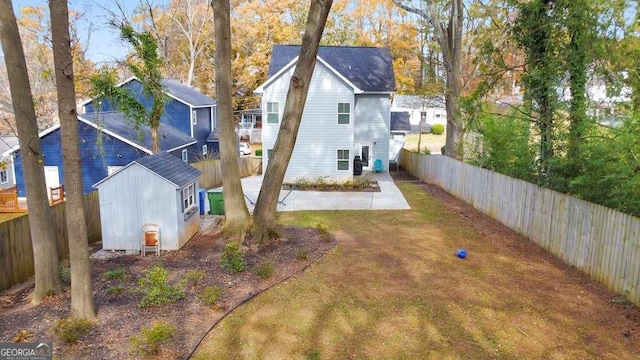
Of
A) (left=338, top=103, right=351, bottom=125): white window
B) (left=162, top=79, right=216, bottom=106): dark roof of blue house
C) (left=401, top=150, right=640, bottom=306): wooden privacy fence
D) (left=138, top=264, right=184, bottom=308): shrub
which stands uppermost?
(left=162, top=79, right=216, bottom=106): dark roof of blue house

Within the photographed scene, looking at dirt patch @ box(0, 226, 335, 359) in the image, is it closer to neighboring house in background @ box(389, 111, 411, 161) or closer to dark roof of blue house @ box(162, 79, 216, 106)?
dark roof of blue house @ box(162, 79, 216, 106)

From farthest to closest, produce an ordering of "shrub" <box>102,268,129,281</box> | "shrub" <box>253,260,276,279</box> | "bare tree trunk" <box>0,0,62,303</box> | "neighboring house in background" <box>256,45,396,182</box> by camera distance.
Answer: "neighboring house in background" <box>256,45,396,182</box>
"shrub" <box>253,260,276,279</box>
"shrub" <box>102,268,129,281</box>
"bare tree trunk" <box>0,0,62,303</box>

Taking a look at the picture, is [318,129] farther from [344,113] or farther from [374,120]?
[374,120]

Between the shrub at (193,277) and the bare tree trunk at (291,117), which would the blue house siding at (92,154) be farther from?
the shrub at (193,277)

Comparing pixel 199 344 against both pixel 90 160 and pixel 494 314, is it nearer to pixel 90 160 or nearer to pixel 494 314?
pixel 494 314

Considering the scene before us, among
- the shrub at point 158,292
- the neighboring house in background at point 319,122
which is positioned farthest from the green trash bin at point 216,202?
the shrub at point 158,292

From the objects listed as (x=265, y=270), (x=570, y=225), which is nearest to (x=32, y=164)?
(x=265, y=270)

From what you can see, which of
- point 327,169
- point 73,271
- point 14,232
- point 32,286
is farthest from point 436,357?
point 327,169

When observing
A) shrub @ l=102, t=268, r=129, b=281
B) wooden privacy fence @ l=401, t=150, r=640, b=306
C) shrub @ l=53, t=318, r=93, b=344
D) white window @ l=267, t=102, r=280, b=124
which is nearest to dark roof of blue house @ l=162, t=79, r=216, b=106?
white window @ l=267, t=102, r=280, b=124
